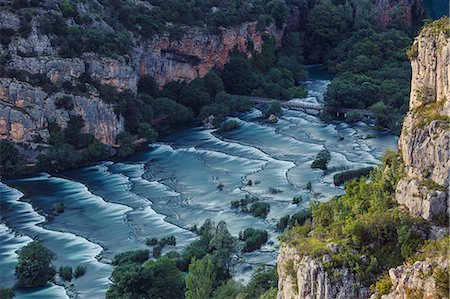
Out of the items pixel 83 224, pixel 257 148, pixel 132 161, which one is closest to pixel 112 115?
pixel 132 161

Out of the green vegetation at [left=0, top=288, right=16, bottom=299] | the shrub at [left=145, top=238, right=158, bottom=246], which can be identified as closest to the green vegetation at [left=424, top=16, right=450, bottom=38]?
the green vegetation at [left=0, top=288, right=16, bottom=299]

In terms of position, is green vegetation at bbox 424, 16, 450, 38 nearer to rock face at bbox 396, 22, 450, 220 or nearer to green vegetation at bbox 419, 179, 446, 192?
rock face at bbox 396, 22, 450, 220

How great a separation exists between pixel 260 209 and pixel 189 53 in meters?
34.4

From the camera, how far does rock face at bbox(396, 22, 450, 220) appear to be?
22.4 metres

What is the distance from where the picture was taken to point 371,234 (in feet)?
74.7

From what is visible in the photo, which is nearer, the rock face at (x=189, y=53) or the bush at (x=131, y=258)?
the bush at (x=131, y=258)

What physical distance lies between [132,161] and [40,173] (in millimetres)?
6492

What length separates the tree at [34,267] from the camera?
137 ft

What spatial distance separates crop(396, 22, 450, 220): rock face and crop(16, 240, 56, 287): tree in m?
21.5

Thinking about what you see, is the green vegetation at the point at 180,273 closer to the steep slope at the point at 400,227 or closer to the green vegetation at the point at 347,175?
Result: the steep slope at the point at 400,227

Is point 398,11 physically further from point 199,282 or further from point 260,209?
point 199,282

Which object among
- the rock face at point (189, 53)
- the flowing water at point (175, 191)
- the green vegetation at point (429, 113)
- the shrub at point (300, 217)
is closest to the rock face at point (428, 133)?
the green vegetation at point (429, 113)

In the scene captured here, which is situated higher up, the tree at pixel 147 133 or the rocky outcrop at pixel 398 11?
the rocky outcrop at pixel 398 11

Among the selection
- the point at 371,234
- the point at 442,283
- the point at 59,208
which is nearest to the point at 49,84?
the point at 59,208
